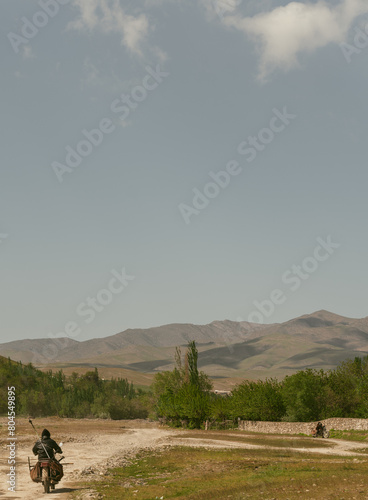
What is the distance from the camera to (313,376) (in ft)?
184

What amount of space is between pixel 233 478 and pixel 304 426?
1191 inches

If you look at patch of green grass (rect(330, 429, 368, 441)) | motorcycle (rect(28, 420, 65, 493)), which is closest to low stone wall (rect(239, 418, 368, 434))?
patch of green grass (rect(330, 429, 368, 441))

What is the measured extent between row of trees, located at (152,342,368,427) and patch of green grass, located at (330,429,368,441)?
6.83 meters

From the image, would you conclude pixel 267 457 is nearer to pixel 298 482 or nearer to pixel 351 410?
pixel 298 482

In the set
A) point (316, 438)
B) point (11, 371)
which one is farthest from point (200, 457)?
point (11, 371)

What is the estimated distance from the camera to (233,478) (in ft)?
66.3

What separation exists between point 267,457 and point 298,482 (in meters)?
10.7

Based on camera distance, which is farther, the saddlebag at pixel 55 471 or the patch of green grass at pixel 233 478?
the saddlebag at pixel 55 471

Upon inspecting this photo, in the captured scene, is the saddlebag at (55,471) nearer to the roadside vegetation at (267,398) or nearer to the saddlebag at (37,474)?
the saddlebag at (37,474)

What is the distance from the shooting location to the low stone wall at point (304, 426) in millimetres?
45809

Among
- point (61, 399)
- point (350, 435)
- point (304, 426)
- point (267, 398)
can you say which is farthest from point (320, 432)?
point (61, 399)

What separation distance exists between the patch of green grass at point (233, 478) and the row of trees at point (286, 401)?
2567 cm

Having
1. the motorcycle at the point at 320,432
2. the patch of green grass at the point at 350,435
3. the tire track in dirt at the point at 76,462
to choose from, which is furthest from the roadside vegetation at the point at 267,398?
the tire track in dirt at the point at 76,462

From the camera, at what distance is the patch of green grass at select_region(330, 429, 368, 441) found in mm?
42116
